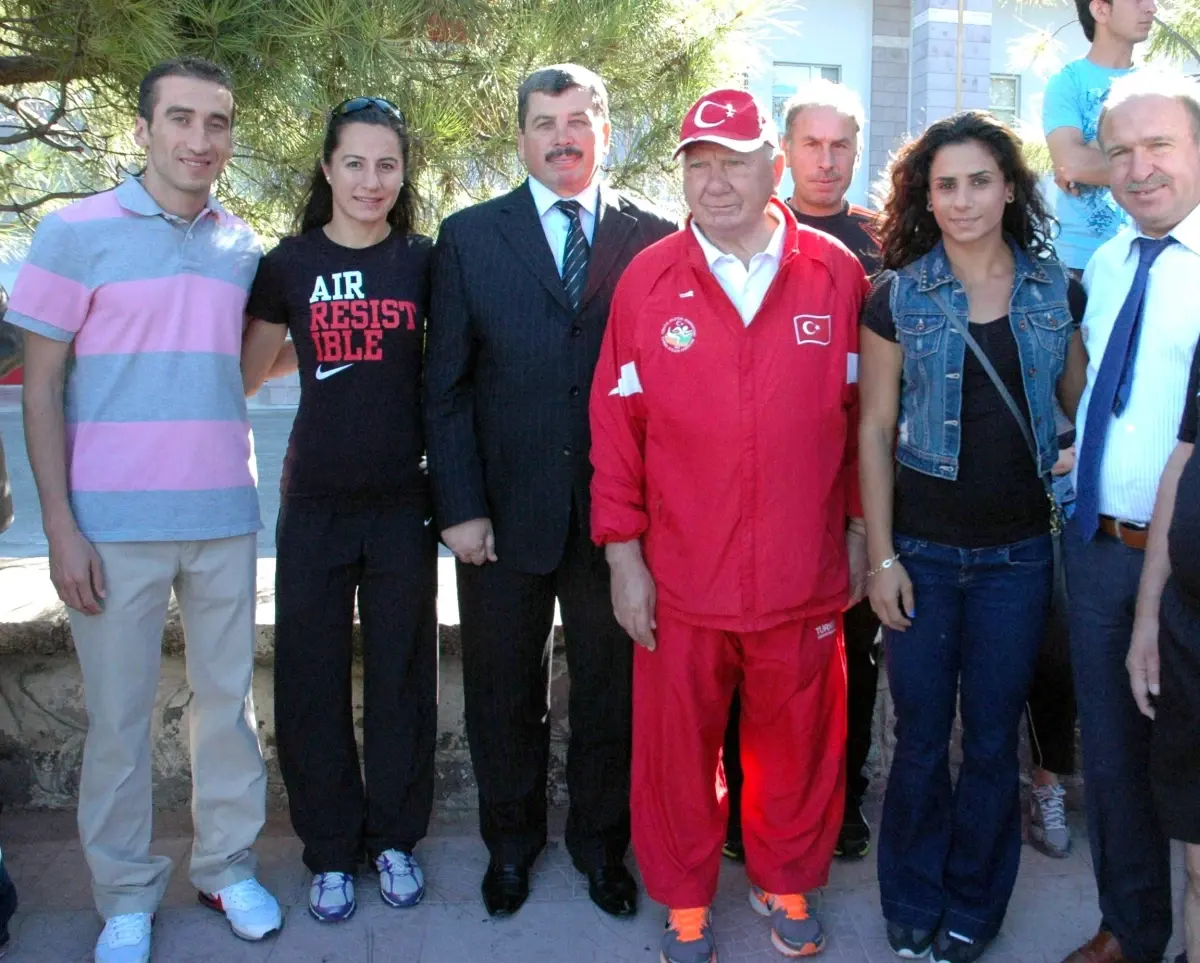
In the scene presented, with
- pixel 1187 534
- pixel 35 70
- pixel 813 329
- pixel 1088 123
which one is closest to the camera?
pixel 1187 534

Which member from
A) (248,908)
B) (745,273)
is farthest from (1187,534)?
(248,908)

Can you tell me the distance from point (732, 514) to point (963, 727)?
2.35 ft

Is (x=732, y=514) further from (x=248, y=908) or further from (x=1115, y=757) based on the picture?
(x=248, y=908)

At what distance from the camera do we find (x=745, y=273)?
244 cm

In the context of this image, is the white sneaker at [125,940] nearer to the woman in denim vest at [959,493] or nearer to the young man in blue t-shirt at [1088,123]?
the woman in denim vest at [959,493]

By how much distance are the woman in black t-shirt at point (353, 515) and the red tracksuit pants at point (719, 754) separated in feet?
1.96

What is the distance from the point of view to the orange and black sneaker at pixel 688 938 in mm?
2527

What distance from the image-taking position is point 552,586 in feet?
9.05

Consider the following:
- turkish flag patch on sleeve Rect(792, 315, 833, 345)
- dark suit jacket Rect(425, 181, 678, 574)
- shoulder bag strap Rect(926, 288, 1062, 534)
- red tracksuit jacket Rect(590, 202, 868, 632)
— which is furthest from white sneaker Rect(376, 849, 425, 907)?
shoulder bag strap Rect(926, 288, 1062, 534)

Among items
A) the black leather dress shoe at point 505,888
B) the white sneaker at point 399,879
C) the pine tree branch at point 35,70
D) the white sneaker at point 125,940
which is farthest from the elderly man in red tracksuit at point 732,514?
the pine tree branch at point 35,70

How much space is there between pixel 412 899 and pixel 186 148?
1.84 m

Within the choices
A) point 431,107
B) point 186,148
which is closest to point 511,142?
point 431,107

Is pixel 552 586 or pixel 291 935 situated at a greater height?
pixel 552 586

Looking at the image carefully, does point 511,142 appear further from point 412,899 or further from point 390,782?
point 412,899
